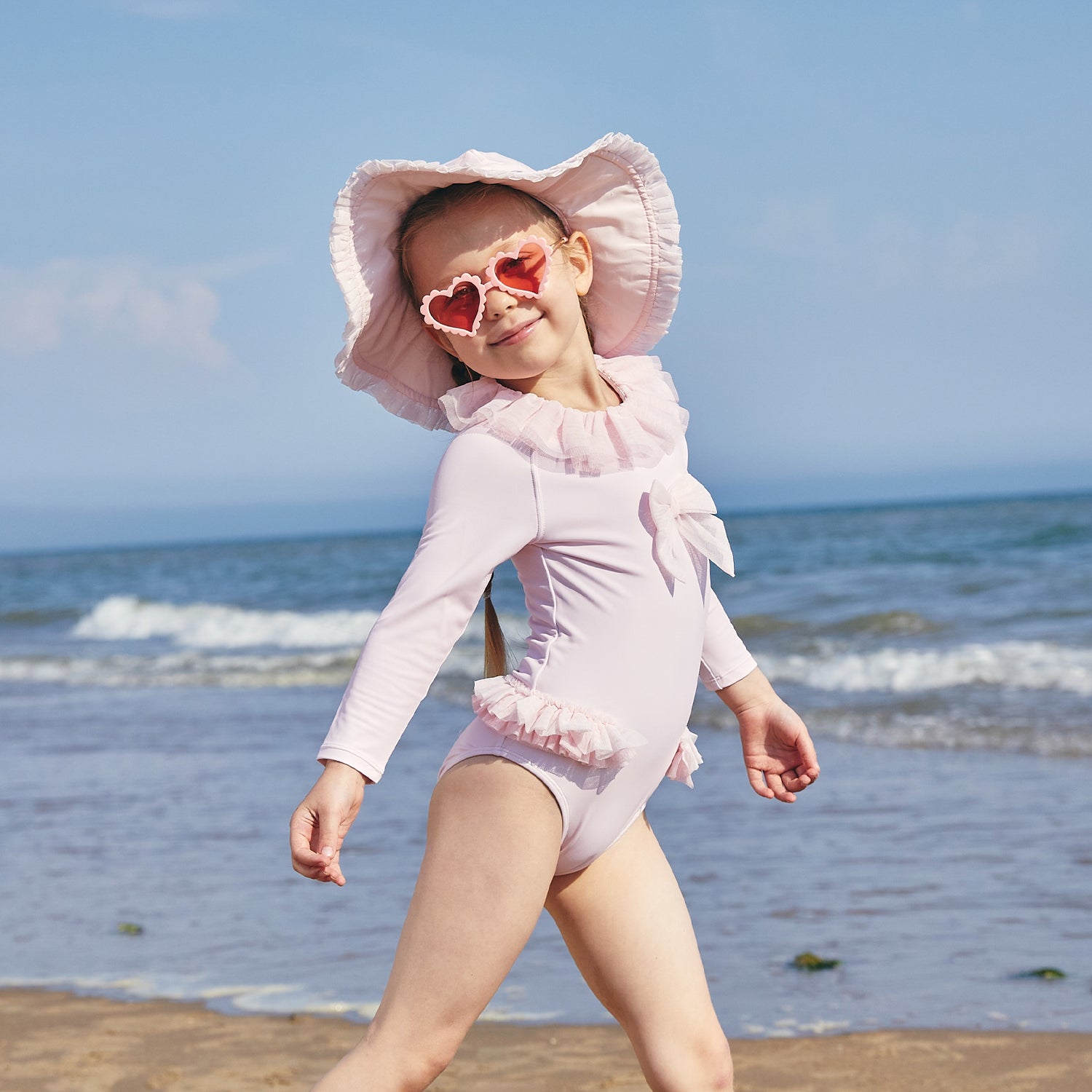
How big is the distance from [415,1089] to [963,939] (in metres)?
2.65

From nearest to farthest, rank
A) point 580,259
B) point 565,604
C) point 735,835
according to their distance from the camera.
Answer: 1. point 565,604
2. point 580,259
3. point 735,835

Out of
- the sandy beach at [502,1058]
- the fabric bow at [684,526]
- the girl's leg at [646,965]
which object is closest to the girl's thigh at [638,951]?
the girl's leg at [646,965]

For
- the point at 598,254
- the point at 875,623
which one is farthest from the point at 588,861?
the point at 875,623

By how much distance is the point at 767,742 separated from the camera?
2.45 m

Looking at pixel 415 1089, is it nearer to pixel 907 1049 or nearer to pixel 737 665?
pixel 737 665

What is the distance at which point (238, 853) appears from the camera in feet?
18.4

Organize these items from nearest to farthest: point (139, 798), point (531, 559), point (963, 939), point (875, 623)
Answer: point (531, 559) < point (963, 939) < point (139, 798) < point (875, 623)

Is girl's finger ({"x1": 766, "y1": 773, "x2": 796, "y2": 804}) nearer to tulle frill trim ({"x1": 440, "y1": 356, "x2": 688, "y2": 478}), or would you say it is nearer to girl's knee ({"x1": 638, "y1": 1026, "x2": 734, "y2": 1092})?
girl's knee ({"x1": 638, "y1": 1026, "x2": 734, "y2": 1092})

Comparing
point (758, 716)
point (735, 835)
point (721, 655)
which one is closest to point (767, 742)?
point (758, 716)

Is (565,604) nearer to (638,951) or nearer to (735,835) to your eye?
(638,951)

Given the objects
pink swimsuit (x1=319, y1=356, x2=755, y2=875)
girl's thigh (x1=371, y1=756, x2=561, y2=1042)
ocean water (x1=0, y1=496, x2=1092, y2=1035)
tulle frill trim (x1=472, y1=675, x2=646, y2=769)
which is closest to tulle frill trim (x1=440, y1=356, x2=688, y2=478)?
pink swimsuit (x1=319, y1=356, x2=755, y2=875)

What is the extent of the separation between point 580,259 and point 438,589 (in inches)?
29.7

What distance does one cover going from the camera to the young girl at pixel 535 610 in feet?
6.16

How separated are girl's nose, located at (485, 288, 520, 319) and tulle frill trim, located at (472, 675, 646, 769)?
594 mm
